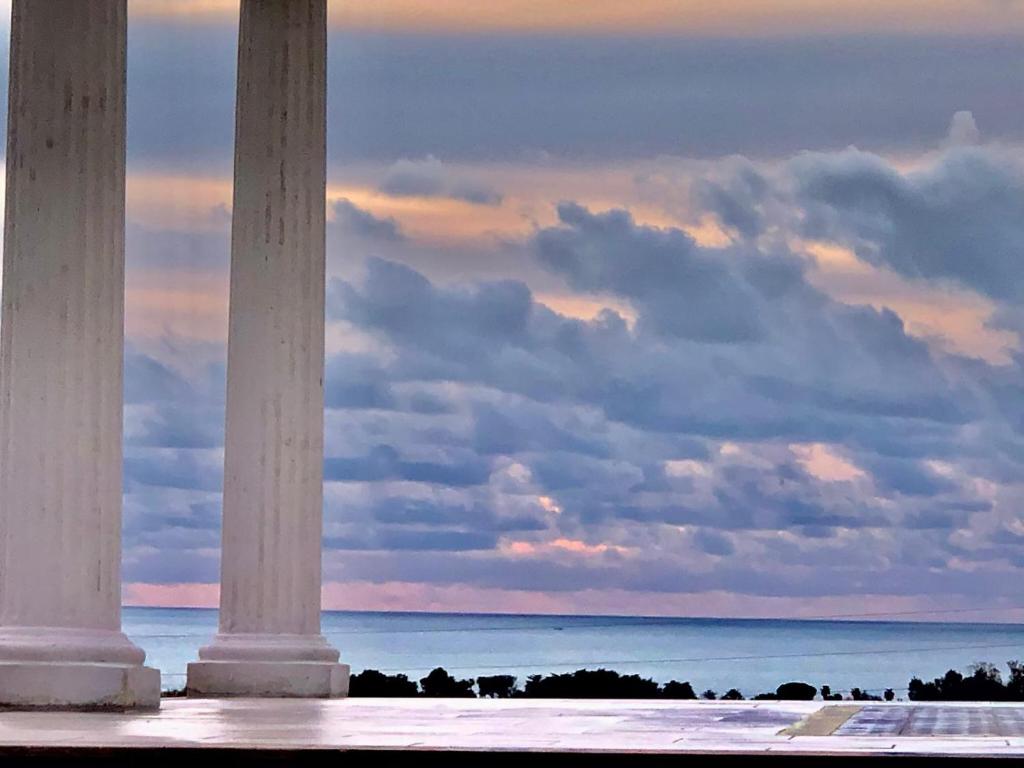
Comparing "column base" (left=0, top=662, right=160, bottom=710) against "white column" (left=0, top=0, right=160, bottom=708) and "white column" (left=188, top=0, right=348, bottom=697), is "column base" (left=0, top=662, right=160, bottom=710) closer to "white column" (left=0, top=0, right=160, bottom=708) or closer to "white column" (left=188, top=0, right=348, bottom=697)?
"white column" (left=0, top=0, right=160, bottom=708)

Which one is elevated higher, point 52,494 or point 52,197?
point 52,197

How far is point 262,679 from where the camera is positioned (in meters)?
189

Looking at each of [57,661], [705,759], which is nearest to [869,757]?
[705,759]

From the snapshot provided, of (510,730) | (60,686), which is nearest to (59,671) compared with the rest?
(60,686)

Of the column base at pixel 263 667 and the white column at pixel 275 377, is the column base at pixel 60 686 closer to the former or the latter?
the column base at pixel 263 667

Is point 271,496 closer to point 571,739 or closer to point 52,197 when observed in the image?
point 52,197

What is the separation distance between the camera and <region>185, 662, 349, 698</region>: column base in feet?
620

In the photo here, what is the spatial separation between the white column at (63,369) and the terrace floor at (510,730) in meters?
6.04

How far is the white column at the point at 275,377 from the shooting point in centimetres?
18900

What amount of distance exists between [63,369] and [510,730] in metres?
47.3

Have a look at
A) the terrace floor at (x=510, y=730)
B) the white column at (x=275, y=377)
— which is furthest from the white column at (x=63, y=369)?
the white column at (x=275, y=377)

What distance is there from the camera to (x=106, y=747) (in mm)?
104938

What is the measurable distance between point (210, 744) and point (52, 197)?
5986cm

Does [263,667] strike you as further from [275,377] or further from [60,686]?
[60,686]
